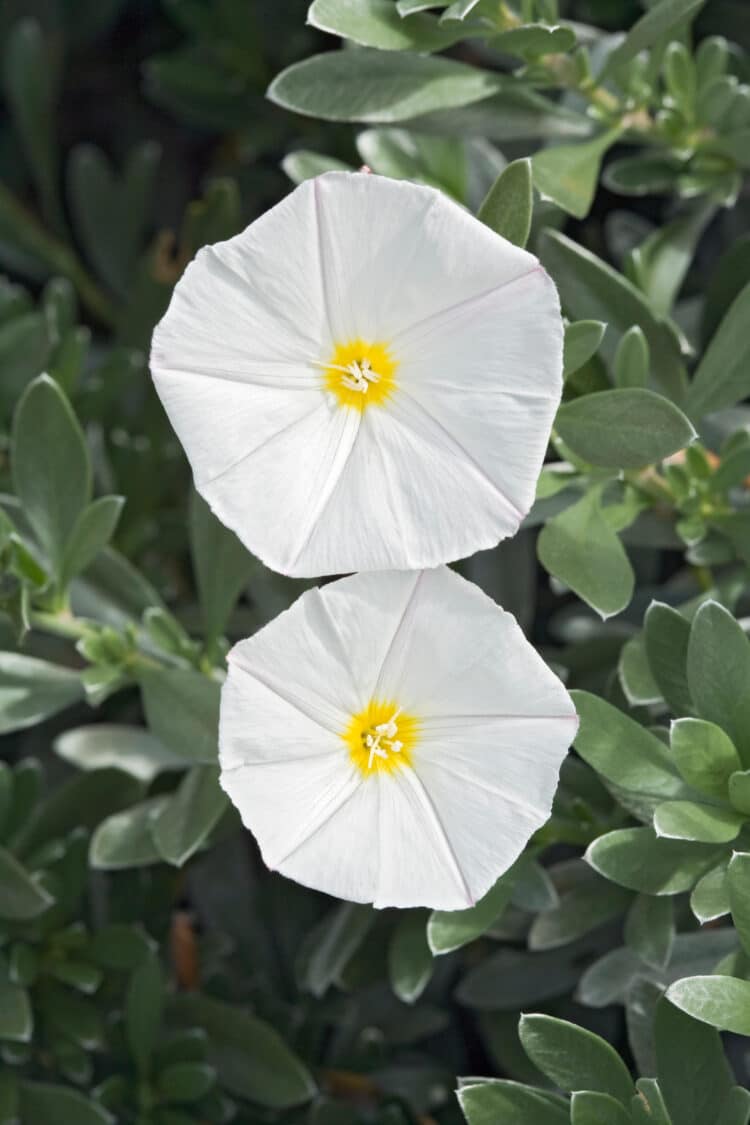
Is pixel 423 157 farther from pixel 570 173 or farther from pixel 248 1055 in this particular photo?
pixel 248 1055

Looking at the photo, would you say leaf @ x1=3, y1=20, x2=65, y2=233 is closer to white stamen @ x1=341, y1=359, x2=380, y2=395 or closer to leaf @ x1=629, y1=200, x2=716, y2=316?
leaf @ x1=629, y1=200, x2=716, y2=316

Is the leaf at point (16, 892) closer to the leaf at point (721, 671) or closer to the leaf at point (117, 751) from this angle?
the leaf at point (117, 751)

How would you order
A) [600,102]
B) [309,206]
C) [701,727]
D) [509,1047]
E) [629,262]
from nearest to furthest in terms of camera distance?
[309,206] → [701,727] → [600,102] → [629,262] → [509,1047]

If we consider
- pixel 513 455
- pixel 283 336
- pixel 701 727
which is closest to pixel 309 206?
pixel 283 336

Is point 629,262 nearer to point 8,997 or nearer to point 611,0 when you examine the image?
point 611,0

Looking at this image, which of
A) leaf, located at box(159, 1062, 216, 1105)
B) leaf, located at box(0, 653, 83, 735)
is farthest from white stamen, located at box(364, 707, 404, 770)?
leaf, located at box(159, 1062, 216, 1105)

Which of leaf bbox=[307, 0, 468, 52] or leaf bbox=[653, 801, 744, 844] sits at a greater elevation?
leaf bbox=[307, 0, 468, 52]

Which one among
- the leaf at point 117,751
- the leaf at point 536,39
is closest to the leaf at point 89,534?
A: the leaf at point 117,751
